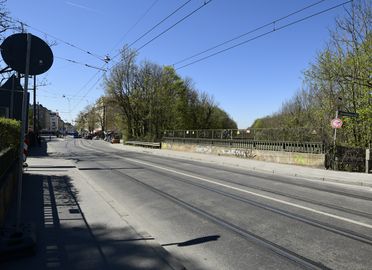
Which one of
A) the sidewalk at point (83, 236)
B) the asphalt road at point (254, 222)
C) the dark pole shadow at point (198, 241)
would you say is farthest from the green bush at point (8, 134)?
the dark pole shadow at point (198, 241)

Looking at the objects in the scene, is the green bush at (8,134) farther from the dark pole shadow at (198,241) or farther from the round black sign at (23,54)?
the dark pole shadow at (198,241)

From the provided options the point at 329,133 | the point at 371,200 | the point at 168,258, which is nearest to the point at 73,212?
the point at 168,258

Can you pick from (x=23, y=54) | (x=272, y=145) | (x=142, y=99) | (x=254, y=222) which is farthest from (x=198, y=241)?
(x=142, y=99)

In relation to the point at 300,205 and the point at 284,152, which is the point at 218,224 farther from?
the point at 284,152

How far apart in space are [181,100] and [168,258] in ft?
198

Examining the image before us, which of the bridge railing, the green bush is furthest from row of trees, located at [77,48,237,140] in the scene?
the green bush

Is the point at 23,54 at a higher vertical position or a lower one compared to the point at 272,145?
higher

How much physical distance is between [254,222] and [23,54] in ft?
16.5

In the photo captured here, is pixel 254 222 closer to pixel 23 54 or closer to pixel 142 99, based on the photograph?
pixel 23 54

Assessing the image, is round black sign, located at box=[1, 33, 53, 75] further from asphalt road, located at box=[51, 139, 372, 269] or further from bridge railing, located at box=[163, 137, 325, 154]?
bridge railing, located at box=[163, 137, 325, 154]

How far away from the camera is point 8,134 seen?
35.3ft

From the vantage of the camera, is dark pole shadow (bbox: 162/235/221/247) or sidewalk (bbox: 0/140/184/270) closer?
sidewalk (bbox: 0/140/184/270)

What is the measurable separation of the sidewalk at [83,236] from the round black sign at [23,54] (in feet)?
8.19

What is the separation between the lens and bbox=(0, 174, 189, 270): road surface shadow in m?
4.96
